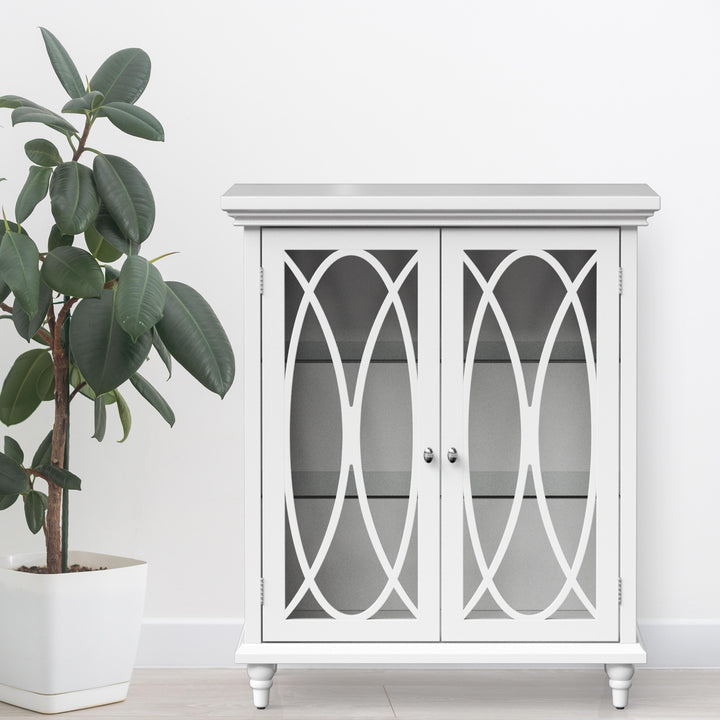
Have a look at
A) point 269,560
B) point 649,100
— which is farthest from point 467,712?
point 649,100

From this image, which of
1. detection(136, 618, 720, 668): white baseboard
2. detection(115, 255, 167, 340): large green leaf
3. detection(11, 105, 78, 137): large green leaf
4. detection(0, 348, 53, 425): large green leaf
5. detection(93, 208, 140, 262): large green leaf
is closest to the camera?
detection(115, 255, 167, 340): large green leaf

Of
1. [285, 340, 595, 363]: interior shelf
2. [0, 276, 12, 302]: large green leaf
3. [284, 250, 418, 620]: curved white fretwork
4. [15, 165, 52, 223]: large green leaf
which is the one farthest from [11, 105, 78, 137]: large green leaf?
[285, 340, 595, 363]: interior shelf

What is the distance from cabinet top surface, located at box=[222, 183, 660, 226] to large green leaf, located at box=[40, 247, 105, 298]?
1.06 ft

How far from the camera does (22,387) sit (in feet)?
6.80

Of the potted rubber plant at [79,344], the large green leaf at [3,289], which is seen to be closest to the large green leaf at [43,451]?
the potted rubber plant at [79,344]

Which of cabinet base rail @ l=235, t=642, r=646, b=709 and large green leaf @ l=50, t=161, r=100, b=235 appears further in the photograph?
cabinet base rail @ l=235, t=642, r=646, b=709

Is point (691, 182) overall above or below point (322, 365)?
above

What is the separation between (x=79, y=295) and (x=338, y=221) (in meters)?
0.59

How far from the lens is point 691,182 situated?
95.5 inches

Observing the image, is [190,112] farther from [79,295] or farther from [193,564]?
[193,564]

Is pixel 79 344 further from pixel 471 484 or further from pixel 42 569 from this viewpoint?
pixel 471 484

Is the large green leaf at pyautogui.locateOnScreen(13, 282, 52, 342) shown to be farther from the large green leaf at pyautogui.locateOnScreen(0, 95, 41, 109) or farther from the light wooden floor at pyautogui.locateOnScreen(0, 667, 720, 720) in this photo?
the light wooden floor at pyautogui.locateOnScreen(0, 667, 720, 720)

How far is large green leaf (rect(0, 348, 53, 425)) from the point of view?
206 cm

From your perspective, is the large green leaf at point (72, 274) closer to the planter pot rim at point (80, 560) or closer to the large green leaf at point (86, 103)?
the large green leaf at point (86, 103)
